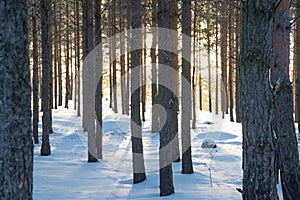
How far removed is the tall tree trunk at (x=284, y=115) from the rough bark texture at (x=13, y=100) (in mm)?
4623

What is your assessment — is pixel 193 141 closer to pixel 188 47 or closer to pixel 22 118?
pixel 188 47

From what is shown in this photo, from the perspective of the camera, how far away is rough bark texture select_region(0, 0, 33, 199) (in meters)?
3.44

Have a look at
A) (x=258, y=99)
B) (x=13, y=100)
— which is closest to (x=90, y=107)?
(x=258, y=99)

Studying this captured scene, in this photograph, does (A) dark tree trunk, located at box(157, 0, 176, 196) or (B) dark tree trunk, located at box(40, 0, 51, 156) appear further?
(B) dark tree trunk, located at box(40, 0, 51, 156)

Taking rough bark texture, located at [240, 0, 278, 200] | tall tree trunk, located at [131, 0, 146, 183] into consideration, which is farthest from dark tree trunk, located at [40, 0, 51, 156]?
rough bark texture, located at [240, 0, 278, 200]

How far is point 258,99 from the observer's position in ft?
15.2

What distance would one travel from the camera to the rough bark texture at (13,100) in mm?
3441

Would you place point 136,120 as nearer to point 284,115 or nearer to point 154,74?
point 284,115

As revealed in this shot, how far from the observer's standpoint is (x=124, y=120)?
74.4ft

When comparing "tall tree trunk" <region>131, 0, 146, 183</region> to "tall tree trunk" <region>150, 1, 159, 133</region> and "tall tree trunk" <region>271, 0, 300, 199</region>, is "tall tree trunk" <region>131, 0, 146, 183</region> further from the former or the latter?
"tall tree trunk" <region>150, 1, 159, 133</region>

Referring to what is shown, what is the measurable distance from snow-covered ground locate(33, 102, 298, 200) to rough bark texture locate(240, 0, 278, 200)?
283cm

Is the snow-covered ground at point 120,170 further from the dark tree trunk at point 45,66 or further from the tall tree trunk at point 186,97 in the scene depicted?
the dark tree trunk at point 45,66

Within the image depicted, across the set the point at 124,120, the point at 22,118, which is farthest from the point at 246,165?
the point at 124,120

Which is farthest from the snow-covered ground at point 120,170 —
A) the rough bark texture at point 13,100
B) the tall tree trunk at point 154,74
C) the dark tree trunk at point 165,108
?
the rough bark texture at point 13,100
